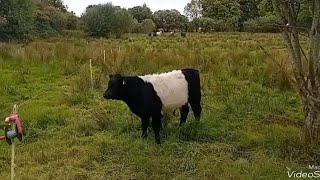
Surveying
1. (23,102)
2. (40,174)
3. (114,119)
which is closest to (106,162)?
(40,174)

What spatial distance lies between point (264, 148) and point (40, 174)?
3.00 meters

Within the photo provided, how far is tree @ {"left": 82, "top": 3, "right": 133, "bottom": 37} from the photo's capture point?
4147cm

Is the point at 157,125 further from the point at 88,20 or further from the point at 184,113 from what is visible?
the point at 88,20

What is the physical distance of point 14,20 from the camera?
36.3 metres

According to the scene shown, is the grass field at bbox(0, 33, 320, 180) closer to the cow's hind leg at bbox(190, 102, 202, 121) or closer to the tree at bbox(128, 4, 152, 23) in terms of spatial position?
the cow's hind leg at bbox(190, 102, 202, 121)

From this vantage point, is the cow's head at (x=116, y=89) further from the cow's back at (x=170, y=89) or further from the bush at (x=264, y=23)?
the bush at (x=264, y=23)

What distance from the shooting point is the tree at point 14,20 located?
35.3 m

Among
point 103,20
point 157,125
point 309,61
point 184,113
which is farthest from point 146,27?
point 309,61

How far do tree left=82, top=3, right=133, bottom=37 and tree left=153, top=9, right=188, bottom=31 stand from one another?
73.2 ft

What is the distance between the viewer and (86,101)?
29.9 ft

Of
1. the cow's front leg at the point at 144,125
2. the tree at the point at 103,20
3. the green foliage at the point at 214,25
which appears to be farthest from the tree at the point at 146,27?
the cow's front leg at the point at 144,125

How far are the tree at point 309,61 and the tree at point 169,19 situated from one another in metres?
58.9

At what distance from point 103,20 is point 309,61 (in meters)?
37.2

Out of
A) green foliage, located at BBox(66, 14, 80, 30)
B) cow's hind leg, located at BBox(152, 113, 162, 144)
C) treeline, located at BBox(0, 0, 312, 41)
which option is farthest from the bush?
green foliage, located at BBox(66, 14, 80, 30)
